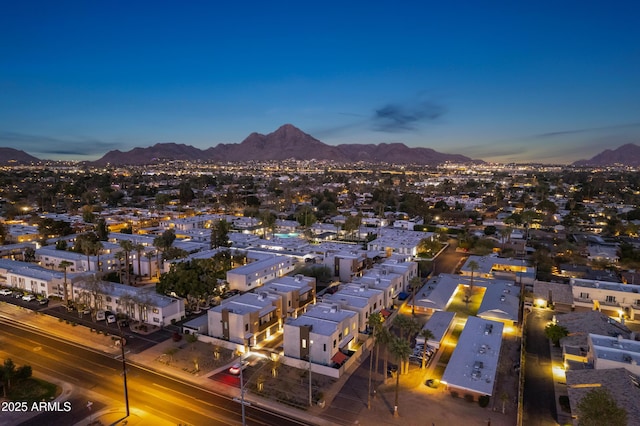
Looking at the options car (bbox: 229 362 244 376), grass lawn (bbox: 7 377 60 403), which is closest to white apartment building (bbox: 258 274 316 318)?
car (bbox: 229 362 244 376)

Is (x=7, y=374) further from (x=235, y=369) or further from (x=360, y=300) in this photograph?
(x=360, y=300)

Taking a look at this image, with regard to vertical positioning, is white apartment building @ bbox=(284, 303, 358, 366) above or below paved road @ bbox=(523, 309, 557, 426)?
above

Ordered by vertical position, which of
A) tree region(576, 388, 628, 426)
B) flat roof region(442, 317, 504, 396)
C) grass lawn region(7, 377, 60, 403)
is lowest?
grass lawn region(7, 377, 60, 403)

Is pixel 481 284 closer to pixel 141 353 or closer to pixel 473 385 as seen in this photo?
pixel 473 385

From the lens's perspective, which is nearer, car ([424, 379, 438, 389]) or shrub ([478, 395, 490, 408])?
shrub ([478, 395, 490, 408])

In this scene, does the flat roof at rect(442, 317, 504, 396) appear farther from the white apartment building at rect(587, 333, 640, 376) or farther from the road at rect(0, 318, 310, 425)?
the road at rect(0, 318, 310, 425)

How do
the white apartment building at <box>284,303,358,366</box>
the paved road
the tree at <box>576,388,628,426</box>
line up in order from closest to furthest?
1. the tree at <box>576,388,628,426</box>
2. the paved road
3. the white apartment building at <box>284,303,358,366</box>

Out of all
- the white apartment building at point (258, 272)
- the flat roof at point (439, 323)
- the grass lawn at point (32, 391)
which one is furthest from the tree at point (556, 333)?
the grass lawn at point (32, 391)

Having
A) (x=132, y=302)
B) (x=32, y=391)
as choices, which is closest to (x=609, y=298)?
(x=132, y=302)
